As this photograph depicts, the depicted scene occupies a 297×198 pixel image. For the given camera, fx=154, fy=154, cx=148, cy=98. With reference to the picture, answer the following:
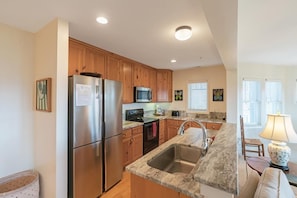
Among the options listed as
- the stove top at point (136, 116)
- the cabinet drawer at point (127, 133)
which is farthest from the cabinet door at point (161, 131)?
the cabinet drawer at point (127, 133)

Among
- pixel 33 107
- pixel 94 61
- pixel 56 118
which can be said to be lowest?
pixel 56 118

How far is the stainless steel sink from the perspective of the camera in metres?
1.61

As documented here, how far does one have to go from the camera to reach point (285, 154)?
193 cm

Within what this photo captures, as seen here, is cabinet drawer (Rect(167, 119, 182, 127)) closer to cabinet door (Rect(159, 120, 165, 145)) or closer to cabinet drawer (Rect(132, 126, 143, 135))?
cabinet door (Rect(159, 120, 165, 145))

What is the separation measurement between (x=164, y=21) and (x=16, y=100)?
2.15 metres

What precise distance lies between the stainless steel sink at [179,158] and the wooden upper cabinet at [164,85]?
3035 mm

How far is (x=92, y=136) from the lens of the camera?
82.1 inches

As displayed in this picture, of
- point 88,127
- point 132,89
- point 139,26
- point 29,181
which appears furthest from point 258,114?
point 29,181

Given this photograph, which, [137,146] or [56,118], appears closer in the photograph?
[56,118]

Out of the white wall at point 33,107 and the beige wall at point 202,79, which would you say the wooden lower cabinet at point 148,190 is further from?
the beige wall at point 202,79

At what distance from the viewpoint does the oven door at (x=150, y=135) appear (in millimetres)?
3572

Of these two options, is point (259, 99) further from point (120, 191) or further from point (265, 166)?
point (120, 191)

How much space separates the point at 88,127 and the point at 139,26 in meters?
1.46

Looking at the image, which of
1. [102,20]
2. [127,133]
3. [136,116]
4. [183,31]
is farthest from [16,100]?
[136,116]
